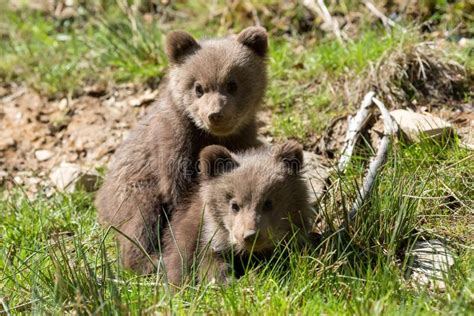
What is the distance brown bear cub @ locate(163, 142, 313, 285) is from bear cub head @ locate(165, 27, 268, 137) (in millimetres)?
628

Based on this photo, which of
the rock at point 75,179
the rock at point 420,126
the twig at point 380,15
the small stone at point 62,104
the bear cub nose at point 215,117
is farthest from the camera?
the small stone at point 62,104

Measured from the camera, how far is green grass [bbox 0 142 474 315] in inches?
178

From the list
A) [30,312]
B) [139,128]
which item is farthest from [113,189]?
[30,312]

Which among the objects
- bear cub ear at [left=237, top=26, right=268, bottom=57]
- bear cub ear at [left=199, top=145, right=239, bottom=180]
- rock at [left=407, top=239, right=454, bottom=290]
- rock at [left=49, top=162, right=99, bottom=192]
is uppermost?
bear cub ear at [left=237, top=26, right=268, bottom=57]

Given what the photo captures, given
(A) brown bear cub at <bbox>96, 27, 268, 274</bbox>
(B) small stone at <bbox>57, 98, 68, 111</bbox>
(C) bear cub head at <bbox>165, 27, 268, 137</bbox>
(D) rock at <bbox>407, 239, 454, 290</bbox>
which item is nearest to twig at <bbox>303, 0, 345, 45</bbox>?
(C) bear cub head at <bbox>165, 27, 268, 137</bbox>

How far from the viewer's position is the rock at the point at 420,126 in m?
6.61

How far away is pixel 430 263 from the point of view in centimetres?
523

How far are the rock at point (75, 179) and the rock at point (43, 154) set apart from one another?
75 cm

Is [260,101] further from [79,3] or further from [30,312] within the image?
[79,3]

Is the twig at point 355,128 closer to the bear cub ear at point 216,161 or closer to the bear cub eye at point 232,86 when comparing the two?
the bear cub eye at point 232,86

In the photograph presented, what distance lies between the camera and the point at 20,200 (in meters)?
7.37

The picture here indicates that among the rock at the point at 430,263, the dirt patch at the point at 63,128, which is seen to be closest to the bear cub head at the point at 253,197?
the rock at the point at 430,263

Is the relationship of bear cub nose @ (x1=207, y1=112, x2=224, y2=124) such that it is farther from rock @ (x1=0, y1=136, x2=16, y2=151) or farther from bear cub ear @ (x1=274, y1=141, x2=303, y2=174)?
rock @ (x1=0, y1=136, x2=16, y2=151)

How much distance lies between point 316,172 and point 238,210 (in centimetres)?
157
